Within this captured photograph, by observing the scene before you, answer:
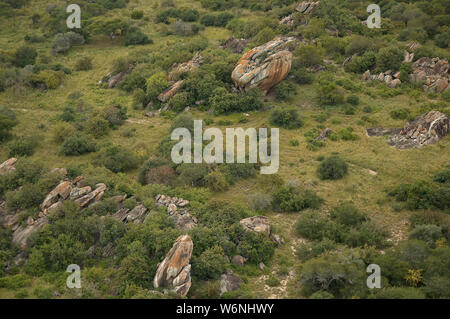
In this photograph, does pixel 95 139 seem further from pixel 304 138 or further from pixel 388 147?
pixel 388 147

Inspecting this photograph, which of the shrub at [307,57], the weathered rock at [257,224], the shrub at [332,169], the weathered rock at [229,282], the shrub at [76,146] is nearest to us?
the weathered rock at [229,282]

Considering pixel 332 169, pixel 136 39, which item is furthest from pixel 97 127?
pixel 136 39

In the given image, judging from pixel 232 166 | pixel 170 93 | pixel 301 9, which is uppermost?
pixel 301 9

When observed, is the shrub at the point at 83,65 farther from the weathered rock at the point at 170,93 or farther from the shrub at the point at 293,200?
the shrub at the point at 293,200

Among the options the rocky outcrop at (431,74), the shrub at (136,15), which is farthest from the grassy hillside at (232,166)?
the shrub at (136,15)

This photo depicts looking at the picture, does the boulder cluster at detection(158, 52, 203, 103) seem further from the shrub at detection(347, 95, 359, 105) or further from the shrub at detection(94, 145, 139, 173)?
the shrub at detection(347, 95, 359, 105)

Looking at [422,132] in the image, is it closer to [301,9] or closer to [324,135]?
[324,135]

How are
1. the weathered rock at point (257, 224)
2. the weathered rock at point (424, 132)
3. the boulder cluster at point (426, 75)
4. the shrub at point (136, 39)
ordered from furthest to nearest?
the shrub at point (136, 39), the boulder cluster at point (426, 75), the weathered rock at point (424, 132), the weathered rock at point (257, 224)
